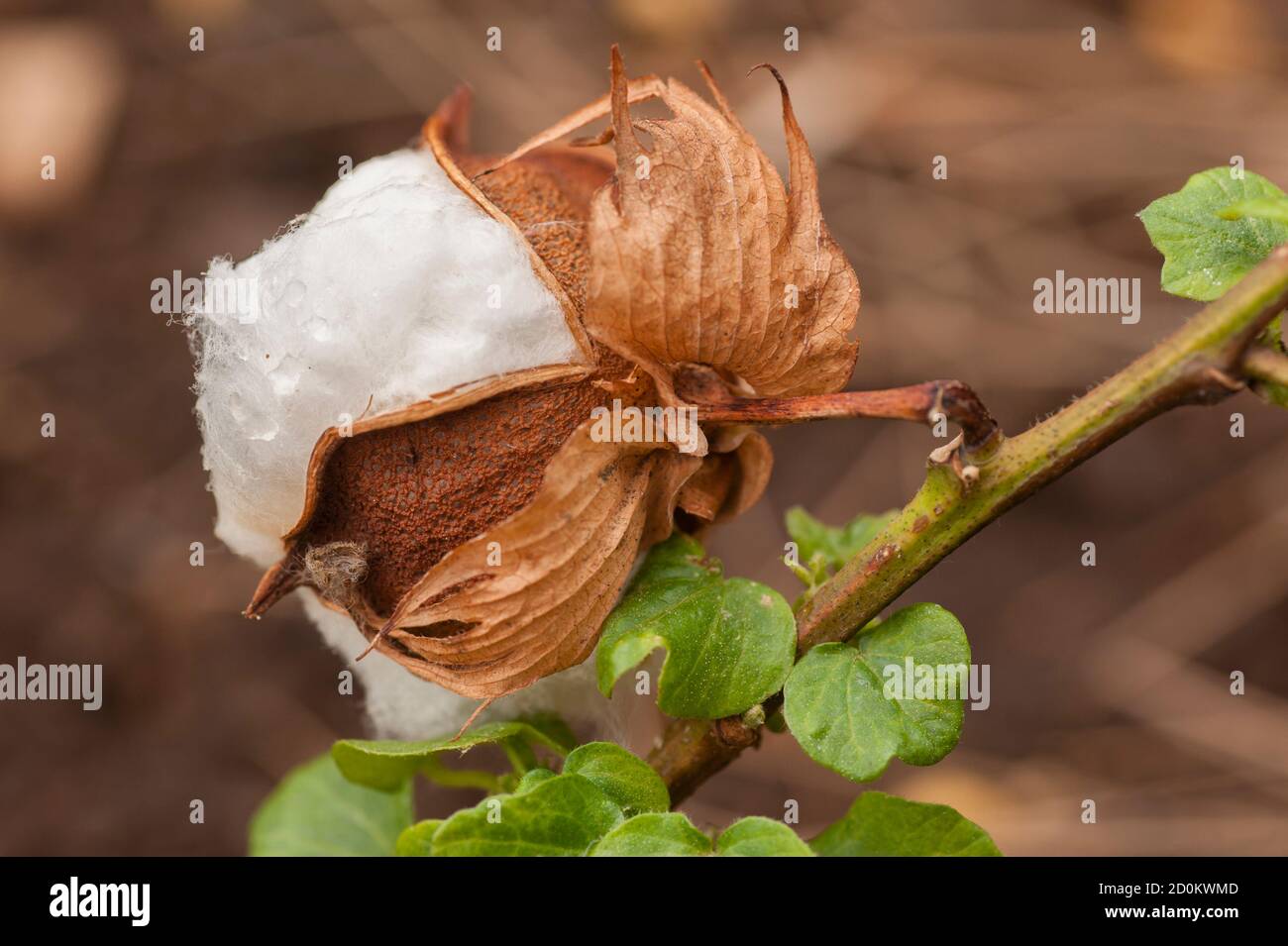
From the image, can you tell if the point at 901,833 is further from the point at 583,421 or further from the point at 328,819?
the point at 328,819

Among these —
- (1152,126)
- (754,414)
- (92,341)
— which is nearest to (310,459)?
(754,414)

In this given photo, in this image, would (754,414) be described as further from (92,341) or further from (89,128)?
(89,128)

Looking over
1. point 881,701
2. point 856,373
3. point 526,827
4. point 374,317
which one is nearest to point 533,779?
point 526,827

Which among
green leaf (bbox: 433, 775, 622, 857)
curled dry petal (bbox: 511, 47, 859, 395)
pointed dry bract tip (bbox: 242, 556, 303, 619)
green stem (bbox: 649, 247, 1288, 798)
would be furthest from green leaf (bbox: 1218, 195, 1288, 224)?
pointed dry bract tip (bbox: 242, 556, 303, 619)

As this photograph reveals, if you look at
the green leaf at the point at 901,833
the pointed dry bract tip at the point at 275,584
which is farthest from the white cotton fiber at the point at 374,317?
the green leaf at the point at 901,833
